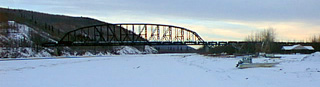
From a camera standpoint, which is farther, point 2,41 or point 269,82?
point 2,41

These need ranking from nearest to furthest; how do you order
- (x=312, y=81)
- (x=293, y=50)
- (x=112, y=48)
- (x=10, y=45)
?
1. (x=312, y=81)
2. (x=10, y=45)
3. (x=293, y=50)
4. (x=112, y=48)

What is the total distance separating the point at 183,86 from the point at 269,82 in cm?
450

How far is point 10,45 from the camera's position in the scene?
8931 centimetres

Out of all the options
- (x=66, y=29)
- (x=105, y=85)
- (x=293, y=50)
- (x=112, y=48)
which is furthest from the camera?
(x=66, y=29)

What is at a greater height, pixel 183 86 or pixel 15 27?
pixel 15 27

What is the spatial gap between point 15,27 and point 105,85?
9933 cm

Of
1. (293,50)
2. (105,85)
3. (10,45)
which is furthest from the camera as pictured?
(293,50)

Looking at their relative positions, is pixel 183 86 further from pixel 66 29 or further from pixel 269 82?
pixel 66 29

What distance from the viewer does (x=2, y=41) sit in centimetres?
9156

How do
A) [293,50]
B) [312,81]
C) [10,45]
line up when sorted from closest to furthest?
1. [312,81]
2. [10,45]
3. [293,50]

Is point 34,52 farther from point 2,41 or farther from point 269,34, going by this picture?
point 269,34

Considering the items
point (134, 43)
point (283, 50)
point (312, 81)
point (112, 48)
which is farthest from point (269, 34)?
point (312, 81)

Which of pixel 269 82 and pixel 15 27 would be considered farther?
pixel 15 27

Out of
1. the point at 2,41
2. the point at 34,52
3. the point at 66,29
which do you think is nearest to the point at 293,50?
the point at 34,52
